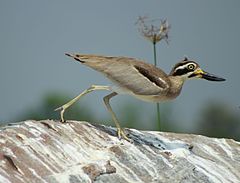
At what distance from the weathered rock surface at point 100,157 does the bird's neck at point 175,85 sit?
443 mm

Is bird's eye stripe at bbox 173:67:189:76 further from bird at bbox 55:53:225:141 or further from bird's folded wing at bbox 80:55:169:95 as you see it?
bird's folded wing at bbox 80:55:169:95

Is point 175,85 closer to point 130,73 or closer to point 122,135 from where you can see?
point 130,73

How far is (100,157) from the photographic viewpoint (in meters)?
6.80

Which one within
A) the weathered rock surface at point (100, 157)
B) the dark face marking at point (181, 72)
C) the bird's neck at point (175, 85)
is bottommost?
the weathered rock surface at point (100, 157)

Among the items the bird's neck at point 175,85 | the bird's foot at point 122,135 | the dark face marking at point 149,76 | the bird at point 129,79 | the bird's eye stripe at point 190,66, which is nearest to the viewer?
the bird's foot at point 122,135

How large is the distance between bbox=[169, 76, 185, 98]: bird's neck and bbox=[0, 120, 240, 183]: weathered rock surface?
0.44 meters

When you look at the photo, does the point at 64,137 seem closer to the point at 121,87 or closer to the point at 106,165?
the point at 106,165

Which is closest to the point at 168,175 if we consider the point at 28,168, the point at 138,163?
the point at 138,163

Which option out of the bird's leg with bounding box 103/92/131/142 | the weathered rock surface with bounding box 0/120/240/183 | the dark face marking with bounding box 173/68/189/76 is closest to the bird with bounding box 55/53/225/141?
the bird's leg with bounding box 103/92/131/142

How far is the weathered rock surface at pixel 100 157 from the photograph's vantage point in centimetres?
638

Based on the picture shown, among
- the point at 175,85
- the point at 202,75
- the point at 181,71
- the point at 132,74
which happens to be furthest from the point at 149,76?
the point at 202,75

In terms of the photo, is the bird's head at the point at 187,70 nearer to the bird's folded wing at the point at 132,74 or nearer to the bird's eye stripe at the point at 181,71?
the bird's eye stripe at the point at 181,71

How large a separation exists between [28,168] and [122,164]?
3.07 ft

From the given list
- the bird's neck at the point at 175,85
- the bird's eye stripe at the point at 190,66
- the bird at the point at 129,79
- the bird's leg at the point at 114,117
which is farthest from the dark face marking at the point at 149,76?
the bird's eye stripe at the point at 190,66
